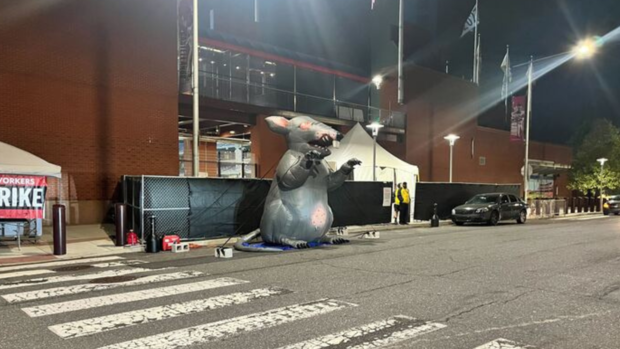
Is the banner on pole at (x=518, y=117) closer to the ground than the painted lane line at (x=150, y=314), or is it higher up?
higher up

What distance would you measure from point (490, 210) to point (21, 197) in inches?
700

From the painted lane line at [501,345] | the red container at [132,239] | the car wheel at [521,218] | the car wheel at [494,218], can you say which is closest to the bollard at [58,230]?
the red container at [132,239]

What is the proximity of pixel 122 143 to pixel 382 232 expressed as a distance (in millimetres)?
10717

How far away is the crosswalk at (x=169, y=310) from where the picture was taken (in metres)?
Answer: 4.68

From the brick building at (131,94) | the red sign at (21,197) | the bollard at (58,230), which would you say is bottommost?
the bollard at (58,230)

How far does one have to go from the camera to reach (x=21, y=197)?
38.4 feet

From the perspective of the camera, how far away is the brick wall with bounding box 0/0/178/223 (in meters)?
16.2

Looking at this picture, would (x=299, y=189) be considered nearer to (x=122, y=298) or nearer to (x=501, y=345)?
(x=122, y=298)

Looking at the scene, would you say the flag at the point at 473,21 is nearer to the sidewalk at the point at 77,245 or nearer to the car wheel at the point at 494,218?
the car wheel at the point at 494,218

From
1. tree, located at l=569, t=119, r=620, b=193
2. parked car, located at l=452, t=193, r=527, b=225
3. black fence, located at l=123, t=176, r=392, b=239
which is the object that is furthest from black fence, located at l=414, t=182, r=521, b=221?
tree, located at l=569, t=119, r=620, b=193

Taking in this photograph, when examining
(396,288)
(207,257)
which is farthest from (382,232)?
(396,288)

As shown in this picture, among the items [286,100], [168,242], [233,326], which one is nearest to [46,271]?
[168,242]

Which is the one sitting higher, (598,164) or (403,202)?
(598,164)

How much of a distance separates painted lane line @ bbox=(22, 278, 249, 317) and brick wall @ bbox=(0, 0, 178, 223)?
1176 cm
